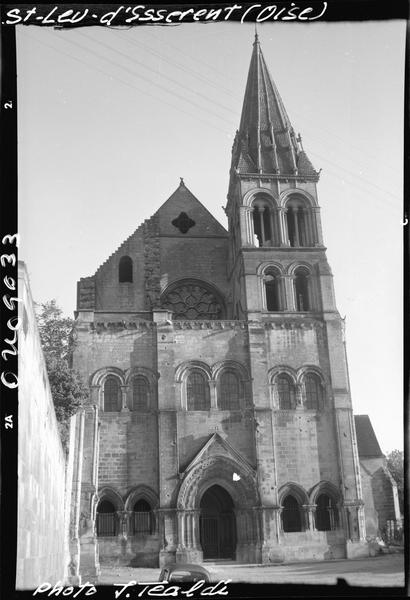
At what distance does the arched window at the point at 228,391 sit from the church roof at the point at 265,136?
11.1 metres

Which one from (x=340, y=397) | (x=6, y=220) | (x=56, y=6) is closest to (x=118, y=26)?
(x=56, y=6)

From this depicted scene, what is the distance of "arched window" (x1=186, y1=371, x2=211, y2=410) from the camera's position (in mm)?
29734

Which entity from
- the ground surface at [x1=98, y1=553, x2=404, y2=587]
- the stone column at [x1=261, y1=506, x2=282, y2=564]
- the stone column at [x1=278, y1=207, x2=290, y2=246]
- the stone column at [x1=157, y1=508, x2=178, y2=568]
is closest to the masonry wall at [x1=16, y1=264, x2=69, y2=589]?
the ground surface at [x1=98, y1=553, x2=404, y2=587]

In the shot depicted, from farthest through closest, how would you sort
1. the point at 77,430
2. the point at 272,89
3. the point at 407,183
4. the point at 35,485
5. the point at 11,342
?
the point at 272,89
the point at 77,430
the point at 35,485
the point at 407,183
the point at 11,342

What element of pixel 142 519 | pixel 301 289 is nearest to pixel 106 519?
pixel 142 519

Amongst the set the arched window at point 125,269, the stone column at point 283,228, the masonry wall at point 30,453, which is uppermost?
the stone column at point 283,228

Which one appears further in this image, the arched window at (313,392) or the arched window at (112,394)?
the arched window at (313,392)

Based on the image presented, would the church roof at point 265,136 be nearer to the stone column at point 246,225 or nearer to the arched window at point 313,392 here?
the stone column at point 246,225

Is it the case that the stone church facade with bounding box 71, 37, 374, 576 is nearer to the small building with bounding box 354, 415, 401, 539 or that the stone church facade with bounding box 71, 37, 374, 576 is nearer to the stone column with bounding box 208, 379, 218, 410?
the stone column with bounding box 208, 379, 218, 410

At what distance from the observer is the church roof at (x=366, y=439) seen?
125 ft

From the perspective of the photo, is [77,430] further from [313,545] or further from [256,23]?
[256,23]

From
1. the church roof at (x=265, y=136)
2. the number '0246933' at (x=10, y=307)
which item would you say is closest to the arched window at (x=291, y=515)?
the church roof at (x=265, y=136)

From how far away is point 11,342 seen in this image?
610 cm

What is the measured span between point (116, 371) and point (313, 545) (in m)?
11.5
